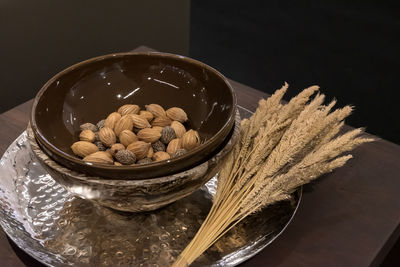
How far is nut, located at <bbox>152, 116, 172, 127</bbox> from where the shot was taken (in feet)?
2.04

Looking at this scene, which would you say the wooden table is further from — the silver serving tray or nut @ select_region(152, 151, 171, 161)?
nut @ select_region(152, 151, 171, 161)

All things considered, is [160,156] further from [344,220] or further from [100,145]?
[344,220]

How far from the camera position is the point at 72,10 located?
53.0 inches

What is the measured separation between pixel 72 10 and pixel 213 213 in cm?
103

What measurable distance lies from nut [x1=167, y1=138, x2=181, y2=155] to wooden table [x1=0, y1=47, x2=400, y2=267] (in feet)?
0.55

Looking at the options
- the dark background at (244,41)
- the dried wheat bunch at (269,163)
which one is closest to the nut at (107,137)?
the dried wheat bunch at (269,163)

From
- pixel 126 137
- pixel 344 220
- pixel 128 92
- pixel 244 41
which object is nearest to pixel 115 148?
pixel 126 137

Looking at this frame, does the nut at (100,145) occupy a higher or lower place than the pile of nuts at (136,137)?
lower

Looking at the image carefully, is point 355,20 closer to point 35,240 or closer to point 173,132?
point 173,132

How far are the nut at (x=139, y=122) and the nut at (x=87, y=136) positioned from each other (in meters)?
0.06

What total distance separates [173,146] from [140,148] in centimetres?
5

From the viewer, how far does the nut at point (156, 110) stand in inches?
25.1

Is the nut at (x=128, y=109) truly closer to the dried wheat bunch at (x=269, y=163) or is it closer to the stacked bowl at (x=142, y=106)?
the stacked bowl at (x=142, y=106)

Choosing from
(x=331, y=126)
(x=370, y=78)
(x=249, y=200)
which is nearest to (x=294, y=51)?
(x=370, y=78)
